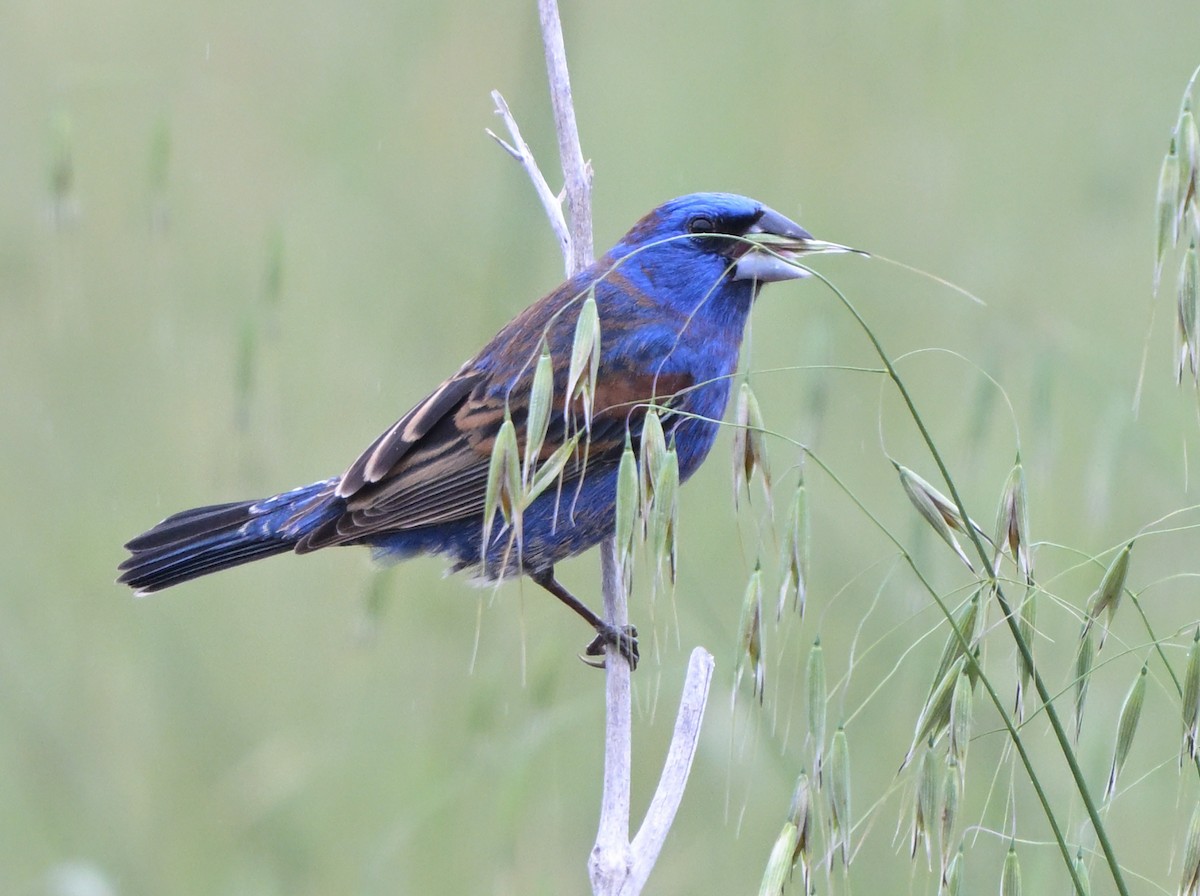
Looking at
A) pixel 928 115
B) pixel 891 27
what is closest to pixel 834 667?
pixel 928 115

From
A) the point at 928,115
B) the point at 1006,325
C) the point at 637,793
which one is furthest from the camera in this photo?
the point at 928,115

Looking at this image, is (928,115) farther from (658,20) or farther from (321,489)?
(321,489)

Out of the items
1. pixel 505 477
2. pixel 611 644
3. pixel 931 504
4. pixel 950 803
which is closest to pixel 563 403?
pixel 611 644

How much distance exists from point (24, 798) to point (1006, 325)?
258cm

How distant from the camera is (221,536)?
3498mm

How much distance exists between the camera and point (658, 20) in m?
5.45

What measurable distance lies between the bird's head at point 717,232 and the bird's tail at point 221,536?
0.95 meters

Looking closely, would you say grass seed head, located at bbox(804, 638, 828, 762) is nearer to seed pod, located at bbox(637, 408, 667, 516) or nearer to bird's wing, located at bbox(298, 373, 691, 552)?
seed pod, located at bbox(637, 408, 667, 516)

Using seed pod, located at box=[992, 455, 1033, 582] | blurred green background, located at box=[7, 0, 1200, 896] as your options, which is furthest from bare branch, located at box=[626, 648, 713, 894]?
seed pod, located at box=[992, 455, 1033, 582]

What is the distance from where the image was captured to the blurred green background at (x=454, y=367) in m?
3.11

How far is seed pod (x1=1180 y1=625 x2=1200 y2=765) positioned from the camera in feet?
5.58

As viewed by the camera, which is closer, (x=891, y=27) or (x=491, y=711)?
(x=491, y=711)

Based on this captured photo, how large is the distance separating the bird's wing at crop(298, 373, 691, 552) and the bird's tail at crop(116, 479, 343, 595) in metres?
0.15

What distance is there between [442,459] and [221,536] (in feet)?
2.07
